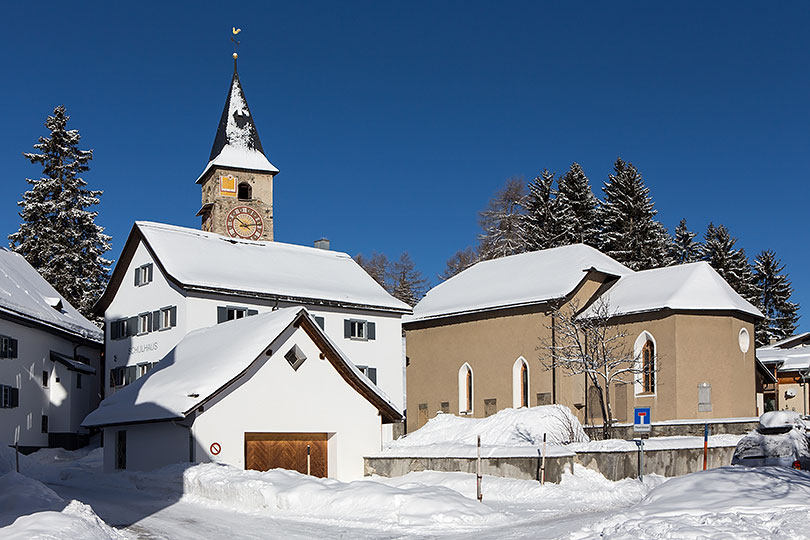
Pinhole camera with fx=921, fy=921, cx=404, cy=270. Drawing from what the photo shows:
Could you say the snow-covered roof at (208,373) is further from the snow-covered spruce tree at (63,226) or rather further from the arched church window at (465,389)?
the snow-covered spruce tree at (63,226)

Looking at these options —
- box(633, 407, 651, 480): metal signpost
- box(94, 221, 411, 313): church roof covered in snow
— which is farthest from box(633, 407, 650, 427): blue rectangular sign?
box(94, 221, 411, 313): church roof covered in snow

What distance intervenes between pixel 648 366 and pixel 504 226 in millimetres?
32781

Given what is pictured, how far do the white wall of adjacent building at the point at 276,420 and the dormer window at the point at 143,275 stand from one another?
55.3 feet

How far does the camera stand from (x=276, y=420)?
86.1 ft

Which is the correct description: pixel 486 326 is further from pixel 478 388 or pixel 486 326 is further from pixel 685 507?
pixel 685 507

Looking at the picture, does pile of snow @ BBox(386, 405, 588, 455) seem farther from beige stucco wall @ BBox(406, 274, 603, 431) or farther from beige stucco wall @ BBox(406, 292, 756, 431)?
beige stucco wall @ BBox(406, 274, 603, 431)

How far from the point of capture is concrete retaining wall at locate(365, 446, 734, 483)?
982 inches

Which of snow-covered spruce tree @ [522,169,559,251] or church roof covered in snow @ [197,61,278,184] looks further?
snow-covered spruce tree @ [522,169,559,251]

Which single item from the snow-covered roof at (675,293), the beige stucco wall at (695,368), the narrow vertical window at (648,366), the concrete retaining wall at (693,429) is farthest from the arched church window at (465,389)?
the concrete retaining wall at (693,429)

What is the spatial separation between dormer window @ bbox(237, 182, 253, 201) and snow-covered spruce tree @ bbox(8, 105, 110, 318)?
367 inches

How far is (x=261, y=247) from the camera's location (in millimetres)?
49875

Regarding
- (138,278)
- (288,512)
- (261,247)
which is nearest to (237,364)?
(288,512)

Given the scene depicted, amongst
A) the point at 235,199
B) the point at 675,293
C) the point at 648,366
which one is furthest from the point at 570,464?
the point at 235,199

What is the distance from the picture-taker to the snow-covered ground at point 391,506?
39.5ft
